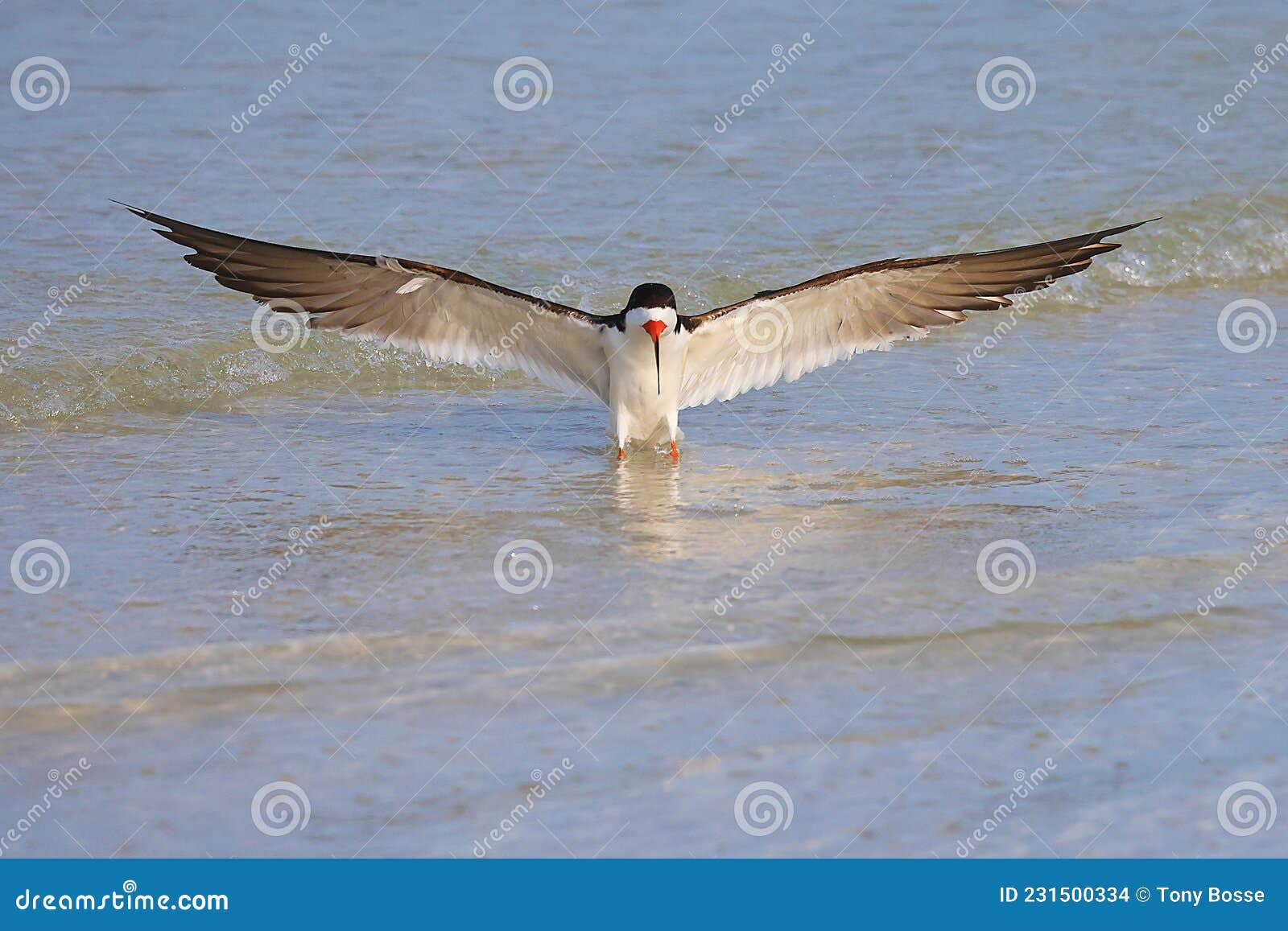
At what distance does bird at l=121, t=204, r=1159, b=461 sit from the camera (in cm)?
764

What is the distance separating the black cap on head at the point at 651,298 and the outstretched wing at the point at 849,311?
20 cm

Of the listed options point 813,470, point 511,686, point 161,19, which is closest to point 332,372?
point 813,470

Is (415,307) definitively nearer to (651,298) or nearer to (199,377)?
(651,298)

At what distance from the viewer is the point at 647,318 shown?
7.82m

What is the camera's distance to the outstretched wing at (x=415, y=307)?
7.42m

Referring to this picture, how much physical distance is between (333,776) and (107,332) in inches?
234

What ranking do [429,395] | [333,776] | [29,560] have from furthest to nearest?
[429,395]
[29,560]
[333,776]

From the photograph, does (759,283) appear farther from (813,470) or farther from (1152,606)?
(1152,606)

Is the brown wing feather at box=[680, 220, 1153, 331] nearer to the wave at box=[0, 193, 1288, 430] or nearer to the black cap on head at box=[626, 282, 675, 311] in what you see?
the black cap on head at box=[626, 282, 675, 311]

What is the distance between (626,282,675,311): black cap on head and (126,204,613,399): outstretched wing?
21cm

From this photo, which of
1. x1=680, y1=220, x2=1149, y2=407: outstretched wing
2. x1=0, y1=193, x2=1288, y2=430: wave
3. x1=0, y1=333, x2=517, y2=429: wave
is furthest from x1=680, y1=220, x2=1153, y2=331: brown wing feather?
x1=0, y1=193, x2=1288, y2=430: wave

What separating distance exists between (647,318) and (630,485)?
3.01 feet

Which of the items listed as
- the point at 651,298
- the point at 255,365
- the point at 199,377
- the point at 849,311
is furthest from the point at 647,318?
the point at 199,377

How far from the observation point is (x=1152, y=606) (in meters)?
5.49
